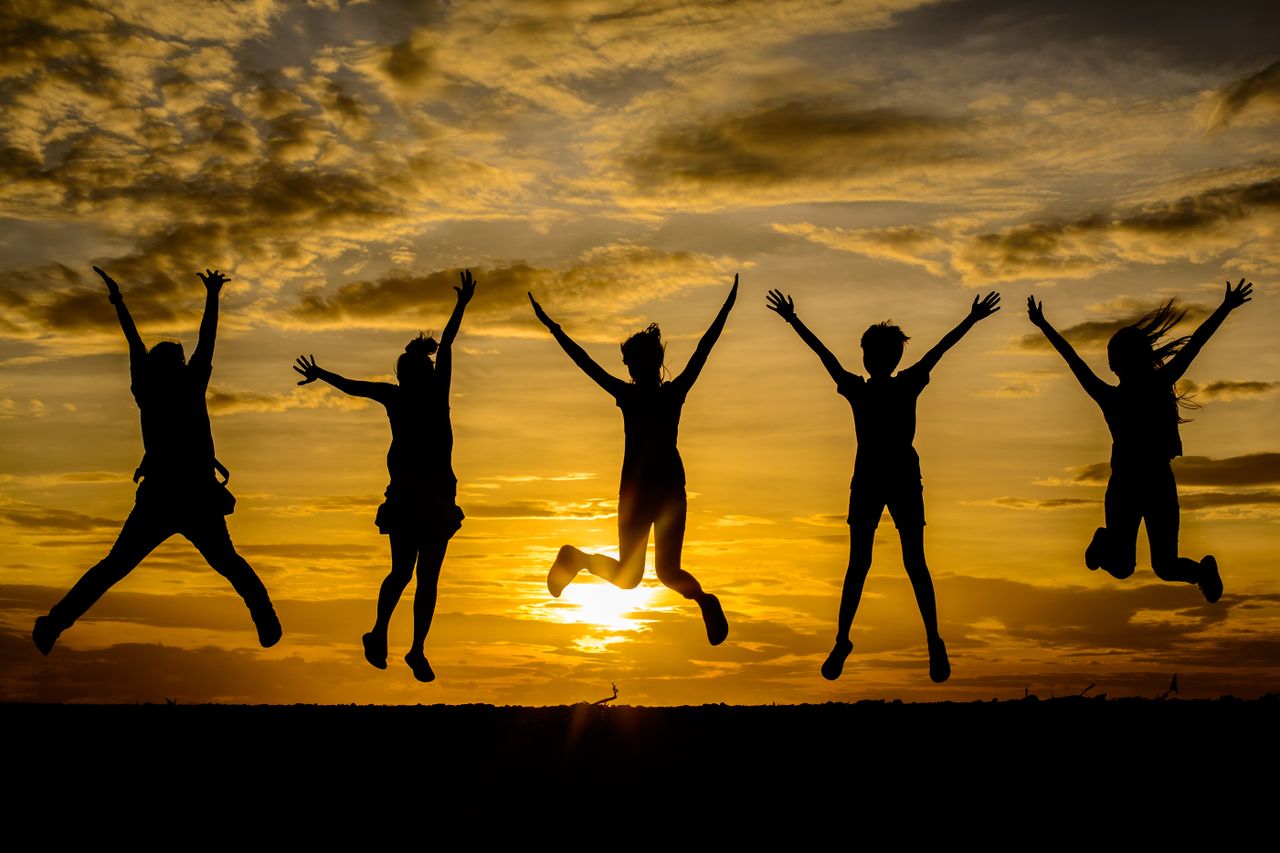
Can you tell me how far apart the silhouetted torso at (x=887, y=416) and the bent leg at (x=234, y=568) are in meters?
5.31

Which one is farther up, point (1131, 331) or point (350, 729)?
point (1131, 331)

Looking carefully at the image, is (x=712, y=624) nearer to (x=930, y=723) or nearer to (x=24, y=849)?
(x=930, y=723)

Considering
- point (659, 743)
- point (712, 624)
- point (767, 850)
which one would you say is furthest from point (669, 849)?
point (712, 624)

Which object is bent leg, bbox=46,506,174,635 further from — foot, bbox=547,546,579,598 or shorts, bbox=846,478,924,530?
shorts, bbox=846,478,924,530

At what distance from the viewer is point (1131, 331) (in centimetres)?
1167

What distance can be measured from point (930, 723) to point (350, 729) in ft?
12.4

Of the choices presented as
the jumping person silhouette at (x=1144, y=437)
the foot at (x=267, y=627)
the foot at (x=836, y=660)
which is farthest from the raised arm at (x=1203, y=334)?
the foot at (x=267, y=627)

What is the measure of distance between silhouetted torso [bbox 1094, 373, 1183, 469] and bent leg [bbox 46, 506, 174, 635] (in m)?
8.11

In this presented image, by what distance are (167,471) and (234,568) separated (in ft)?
3.36

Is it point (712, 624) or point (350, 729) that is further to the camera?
point (712, 624)

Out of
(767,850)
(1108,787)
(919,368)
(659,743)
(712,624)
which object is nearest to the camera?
(767,850)

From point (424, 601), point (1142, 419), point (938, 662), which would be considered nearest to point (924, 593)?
point (938, 662)

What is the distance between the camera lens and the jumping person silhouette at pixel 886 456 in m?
10.8

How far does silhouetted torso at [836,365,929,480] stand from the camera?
35.2 ft
